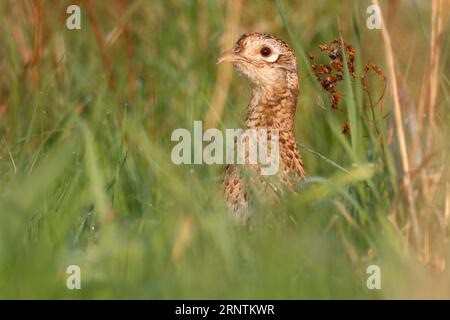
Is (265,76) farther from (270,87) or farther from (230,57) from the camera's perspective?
(230,57)

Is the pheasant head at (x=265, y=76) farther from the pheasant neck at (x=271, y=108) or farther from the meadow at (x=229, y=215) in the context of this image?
the meadow at (x=229, y=215)

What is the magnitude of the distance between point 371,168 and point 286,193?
35 centimetres

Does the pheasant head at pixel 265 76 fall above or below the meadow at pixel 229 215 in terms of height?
above

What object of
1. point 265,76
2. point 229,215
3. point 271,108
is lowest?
point 229,215

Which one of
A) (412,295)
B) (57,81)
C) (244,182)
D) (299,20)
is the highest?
(299,20)

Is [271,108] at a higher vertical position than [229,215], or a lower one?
higher

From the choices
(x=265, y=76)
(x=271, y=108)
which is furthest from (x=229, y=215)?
(x=265, y=76)

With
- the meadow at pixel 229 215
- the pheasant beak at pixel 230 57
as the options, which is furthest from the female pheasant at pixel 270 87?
the meadow at pixel 229 215

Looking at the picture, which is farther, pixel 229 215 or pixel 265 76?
pixel 265 76

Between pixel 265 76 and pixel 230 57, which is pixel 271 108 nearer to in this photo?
pixel 265 76

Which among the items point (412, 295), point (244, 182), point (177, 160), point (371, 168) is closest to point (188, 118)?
point (177, 160)

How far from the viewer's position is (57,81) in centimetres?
571

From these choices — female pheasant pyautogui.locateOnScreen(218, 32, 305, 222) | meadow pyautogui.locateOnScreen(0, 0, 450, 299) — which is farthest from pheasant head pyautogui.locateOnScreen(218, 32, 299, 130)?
meadow pyautogui.locateOnScreen(0, 0, 450, 299)

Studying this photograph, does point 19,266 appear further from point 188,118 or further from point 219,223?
point 188,118
